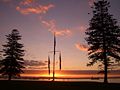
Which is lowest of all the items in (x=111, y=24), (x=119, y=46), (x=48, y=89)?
(x=48, y=89)

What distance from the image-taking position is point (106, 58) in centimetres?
4122

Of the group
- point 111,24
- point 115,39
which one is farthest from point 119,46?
point 111,24

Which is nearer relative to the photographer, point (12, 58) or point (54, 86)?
point (54, 86)

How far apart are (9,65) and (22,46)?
518 cm

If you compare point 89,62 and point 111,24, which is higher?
point 111,24

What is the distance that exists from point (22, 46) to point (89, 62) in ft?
64.1

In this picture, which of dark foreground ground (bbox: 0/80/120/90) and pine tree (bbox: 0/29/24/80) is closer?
dark foreground ground (bbox: 0/80/120/90)

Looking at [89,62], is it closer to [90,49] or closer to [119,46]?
[90,49]

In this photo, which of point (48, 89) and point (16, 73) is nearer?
point (48, 89)

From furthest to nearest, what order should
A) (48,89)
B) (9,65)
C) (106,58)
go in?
(9,65) → (106,58) → (48,89)

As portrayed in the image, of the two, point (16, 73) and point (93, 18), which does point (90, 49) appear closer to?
point (93, 18)

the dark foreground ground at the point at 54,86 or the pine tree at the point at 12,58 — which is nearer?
the dark foreground ground at the point at 54,86

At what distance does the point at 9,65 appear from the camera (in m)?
54.8

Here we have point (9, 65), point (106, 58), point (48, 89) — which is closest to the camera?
point (48, 89)
